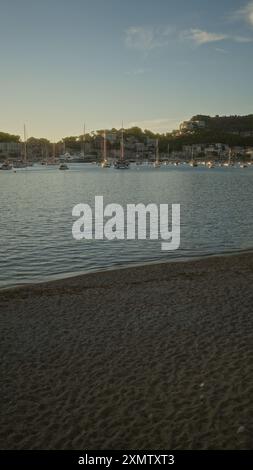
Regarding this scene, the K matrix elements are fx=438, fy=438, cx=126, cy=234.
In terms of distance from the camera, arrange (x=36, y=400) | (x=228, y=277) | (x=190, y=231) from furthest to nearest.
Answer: (x=190, y=231) < (x=228, y=277) < (x=36, y=400)

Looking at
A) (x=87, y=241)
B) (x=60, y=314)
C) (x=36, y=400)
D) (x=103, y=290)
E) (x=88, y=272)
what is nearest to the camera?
(x=36, y=400)

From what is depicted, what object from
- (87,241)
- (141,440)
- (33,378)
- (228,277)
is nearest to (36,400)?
(33,378)

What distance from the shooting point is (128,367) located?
27.7ft

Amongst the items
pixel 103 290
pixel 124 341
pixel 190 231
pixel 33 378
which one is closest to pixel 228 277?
pixel 103 290

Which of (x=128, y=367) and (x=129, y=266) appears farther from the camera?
(x=129, y=266)

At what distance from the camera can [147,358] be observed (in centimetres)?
881

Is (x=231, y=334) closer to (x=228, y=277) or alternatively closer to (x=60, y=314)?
(x=60, y=314)

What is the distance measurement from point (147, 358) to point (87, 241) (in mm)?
16523

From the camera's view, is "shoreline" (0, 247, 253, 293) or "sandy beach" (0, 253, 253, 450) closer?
"sandy beach" (0, 253, 253, 450)

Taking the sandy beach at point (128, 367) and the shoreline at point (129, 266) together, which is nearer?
the sandy beach at point (128, 367)

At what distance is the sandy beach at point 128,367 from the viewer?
250 inches

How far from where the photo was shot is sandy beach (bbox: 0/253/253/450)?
6.34m

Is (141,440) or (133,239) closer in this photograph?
(141,440)

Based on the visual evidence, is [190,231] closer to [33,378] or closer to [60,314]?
[60,314]
